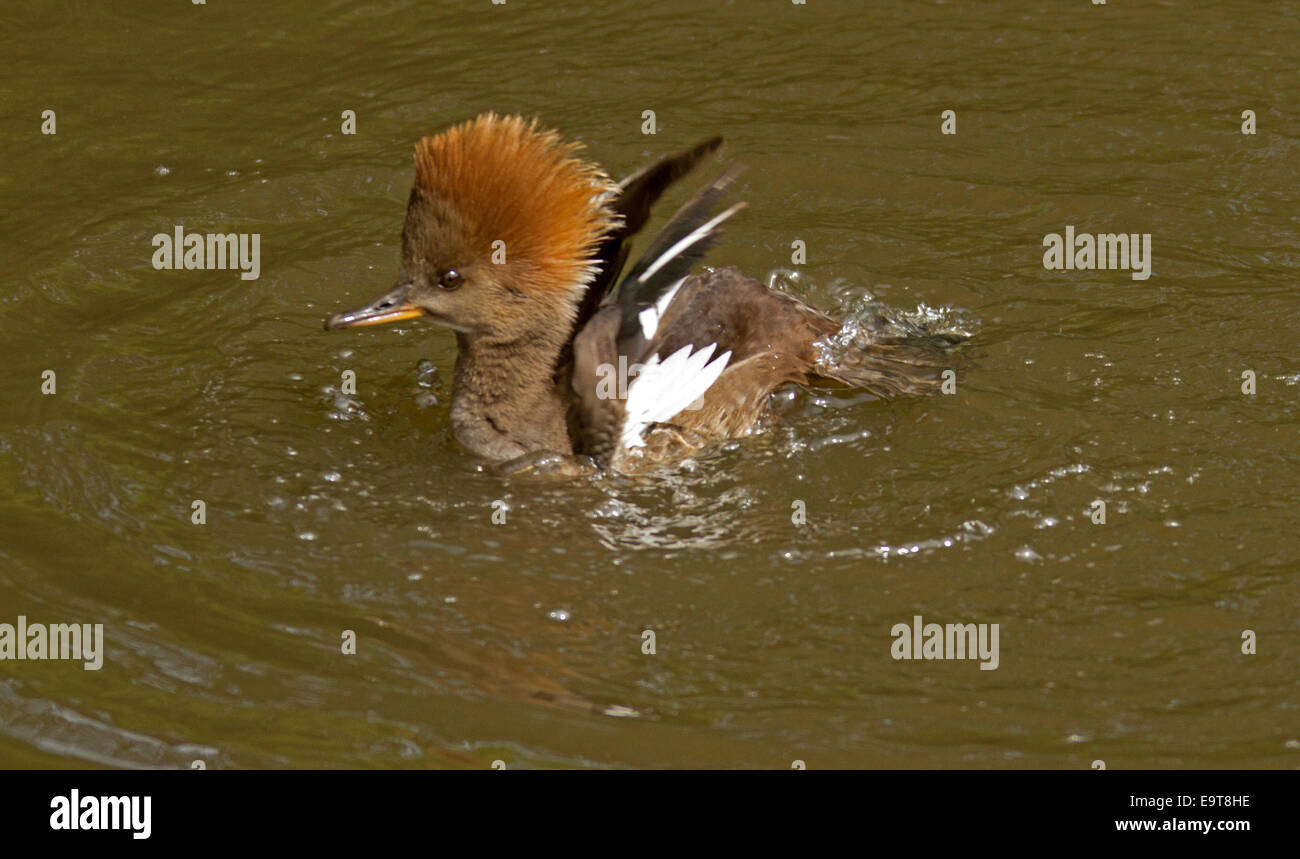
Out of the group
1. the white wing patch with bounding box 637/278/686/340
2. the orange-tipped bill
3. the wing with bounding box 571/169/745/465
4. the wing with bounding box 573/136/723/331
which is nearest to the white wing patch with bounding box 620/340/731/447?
the wing with bounding box 571/169/745/465

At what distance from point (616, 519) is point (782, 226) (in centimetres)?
270

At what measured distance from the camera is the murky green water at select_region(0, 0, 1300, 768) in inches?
192

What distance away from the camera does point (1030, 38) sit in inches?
377

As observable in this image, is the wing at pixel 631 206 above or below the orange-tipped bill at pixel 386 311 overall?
above

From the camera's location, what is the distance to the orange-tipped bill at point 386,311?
6.04 metres

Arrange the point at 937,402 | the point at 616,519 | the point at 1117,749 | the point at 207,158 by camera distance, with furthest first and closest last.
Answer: the point at 207,158 < the point at 937,402 < the point at 616,519 < the point at 1117,749

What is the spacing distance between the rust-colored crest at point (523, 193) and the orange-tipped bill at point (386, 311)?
1.12ft

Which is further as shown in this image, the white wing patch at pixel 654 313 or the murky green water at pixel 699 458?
the white wing patch at pixel 654 313

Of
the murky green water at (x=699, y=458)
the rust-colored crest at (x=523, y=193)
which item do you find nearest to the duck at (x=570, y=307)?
the rust-colored crest at (x=523, y=193)

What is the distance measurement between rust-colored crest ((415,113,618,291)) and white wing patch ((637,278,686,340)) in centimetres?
29

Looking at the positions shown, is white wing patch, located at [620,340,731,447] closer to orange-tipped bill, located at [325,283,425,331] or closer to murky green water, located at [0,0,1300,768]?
murky green water, located at [0,0,1300,768]

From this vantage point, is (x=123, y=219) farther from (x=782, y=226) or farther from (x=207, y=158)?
(x=782, y=226)

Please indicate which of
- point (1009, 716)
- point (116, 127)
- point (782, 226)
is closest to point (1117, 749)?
point (1009, 716)

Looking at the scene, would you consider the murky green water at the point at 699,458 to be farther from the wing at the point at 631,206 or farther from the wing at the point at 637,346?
the wing at the point at 631,206
